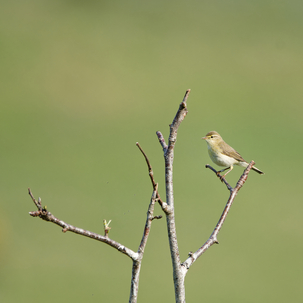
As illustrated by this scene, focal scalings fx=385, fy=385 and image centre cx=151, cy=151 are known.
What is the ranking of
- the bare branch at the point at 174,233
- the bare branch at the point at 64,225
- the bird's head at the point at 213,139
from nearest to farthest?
the bare branch at the point at 64,225, the bare branch at the point at 174,233, the bird's head at the point at 213,139

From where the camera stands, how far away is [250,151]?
1711cm

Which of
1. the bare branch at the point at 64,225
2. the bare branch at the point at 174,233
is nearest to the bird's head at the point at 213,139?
the bare branch at the point at 174,233

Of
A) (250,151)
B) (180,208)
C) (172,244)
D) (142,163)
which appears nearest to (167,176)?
(172,244)

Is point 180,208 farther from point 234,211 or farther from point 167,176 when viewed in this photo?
point 167,176

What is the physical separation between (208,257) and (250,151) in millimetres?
7551

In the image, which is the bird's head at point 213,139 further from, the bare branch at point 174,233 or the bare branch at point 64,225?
A: the bare branch at point 64,225

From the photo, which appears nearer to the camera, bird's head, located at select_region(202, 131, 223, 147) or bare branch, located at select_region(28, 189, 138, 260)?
bare branch, located at select_region(28, 189, 138, 260)

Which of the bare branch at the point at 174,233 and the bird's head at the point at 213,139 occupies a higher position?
the bird's head at the point at 213,139

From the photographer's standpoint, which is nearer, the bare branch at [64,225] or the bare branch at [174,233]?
the bare branch at [64,225]

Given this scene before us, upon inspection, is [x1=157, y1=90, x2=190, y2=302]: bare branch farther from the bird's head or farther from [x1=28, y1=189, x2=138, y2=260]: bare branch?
the bird's head

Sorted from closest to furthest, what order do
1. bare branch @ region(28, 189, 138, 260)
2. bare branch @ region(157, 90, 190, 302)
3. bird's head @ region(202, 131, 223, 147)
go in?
bare branch @ region(28, 189, 138, 260)
bare branch @ region(157, 90, 190, 302)
bird's head @ region(202, 131, 223, 147)

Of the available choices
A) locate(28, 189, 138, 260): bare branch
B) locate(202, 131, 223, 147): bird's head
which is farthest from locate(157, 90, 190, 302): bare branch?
locate(202, 131, 223, 147): bird's head

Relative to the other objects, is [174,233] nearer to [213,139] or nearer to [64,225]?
[64,225]

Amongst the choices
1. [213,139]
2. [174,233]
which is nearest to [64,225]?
[174,233]
